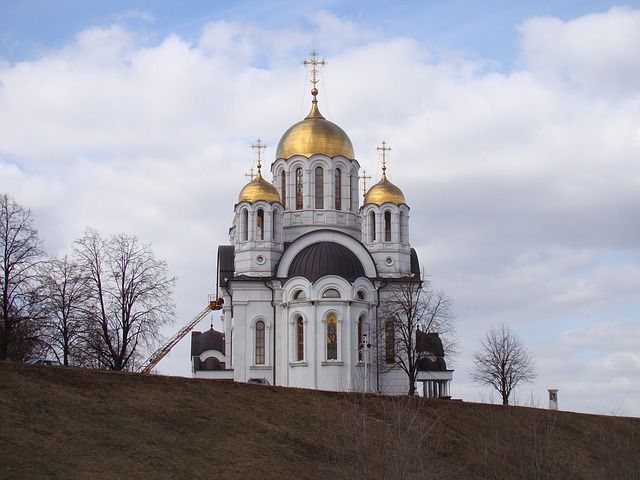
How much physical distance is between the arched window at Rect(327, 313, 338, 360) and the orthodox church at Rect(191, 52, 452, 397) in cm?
5

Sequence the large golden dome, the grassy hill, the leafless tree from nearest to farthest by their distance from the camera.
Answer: the grassy hill
the leafless tree
the large golden dome

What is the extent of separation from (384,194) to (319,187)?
3.42 meters

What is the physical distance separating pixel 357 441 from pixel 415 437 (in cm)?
135

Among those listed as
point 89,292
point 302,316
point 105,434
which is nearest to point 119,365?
point 89,292

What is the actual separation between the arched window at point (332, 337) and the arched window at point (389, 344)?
2772 millimetres

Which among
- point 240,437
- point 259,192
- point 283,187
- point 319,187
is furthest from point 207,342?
point 240,437

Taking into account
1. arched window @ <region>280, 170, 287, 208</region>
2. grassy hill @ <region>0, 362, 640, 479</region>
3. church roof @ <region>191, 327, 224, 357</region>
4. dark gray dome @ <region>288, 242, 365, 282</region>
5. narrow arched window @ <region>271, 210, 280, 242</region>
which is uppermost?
arched window @ <region>280, 170, 287, 208</region>

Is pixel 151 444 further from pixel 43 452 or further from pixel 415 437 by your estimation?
pixel 415 437

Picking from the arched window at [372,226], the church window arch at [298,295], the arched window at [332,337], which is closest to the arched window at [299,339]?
the church window arch at [298,295]

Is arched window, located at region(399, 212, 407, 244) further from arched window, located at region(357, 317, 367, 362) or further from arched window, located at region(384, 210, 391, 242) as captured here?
arched window, located at region(357, 317, 367, 362)

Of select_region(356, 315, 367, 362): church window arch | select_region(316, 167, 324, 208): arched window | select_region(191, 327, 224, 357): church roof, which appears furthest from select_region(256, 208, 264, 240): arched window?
select_region(356, 315, 367, 362): church window arch

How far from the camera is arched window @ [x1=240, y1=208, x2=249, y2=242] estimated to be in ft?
168

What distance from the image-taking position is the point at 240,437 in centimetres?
2762

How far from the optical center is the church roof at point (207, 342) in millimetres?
53344
